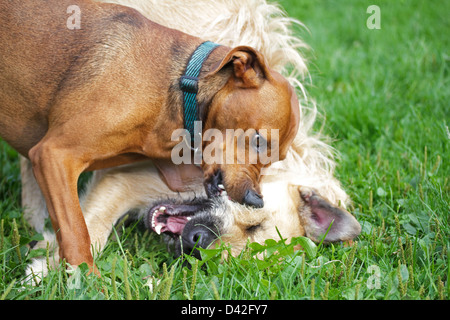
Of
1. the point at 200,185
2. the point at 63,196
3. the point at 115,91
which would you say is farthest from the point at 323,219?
the point at 63,196

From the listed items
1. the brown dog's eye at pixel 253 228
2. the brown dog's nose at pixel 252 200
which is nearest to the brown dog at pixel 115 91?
the brown dog's nose at pixel 252 200

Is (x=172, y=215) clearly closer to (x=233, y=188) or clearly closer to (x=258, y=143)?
(x=233, y=188)

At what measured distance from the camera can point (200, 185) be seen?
402cm

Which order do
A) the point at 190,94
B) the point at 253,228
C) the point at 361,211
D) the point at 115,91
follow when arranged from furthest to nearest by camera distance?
the point at 361,211 → the point at 253,228 → the point at 190,94 → the point at 115,91

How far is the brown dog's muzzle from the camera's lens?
11.6ft

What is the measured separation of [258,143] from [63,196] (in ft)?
3.95

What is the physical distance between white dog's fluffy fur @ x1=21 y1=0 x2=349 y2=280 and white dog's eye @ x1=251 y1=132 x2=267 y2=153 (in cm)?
43

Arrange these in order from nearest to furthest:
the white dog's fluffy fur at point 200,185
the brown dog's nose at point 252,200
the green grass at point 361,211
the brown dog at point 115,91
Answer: the green grass at point 361,211 → the brown dog at point 115,91 → the brown dog's nose at point 252,200 → the white dog's fluffy fur at point 200,185

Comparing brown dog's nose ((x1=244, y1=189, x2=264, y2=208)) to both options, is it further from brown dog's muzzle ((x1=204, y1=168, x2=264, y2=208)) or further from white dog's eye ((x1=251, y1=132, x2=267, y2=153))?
white dog's eye ((x1=251, y1=132, x2=267, y2=153))

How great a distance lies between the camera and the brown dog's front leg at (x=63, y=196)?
313 cm

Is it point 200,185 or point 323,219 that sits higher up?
point 200,185

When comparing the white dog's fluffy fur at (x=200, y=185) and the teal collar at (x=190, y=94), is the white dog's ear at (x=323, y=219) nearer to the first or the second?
the white dog's fluffy fur at (x=200, y=185)

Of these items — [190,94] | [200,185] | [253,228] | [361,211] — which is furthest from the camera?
[361,211]

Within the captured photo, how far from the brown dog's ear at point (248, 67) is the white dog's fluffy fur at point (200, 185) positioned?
76 cm
